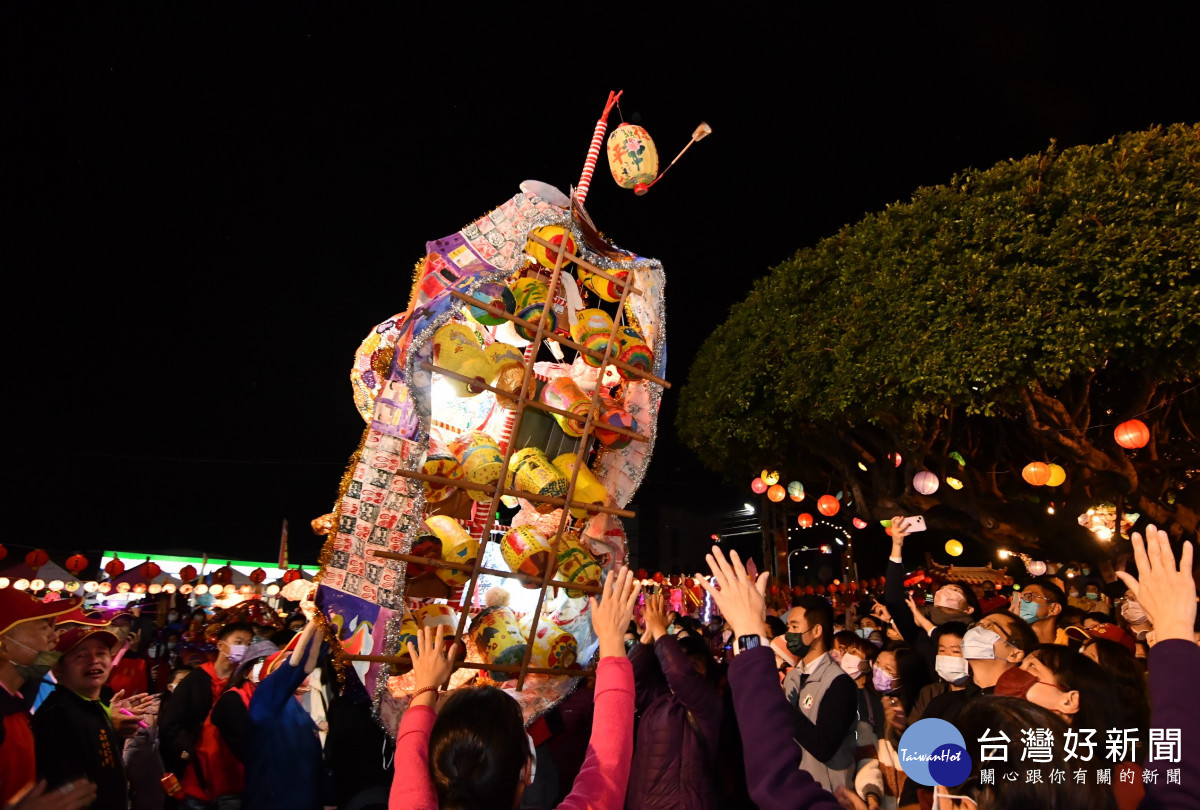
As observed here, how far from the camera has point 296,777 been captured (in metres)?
3.54

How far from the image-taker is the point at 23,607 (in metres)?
3.14

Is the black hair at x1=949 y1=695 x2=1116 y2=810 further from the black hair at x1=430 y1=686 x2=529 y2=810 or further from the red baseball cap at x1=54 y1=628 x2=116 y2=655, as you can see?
the red baseball cap at x1=54 y1=628 x2=116 y2=655

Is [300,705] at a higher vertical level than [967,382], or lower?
lower

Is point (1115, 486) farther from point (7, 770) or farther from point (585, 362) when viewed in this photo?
point (7, 770)

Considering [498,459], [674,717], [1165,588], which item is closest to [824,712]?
[674,717]

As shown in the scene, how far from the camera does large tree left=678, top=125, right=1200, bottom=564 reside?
876 cm

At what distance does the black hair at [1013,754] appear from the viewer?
1.63 metres

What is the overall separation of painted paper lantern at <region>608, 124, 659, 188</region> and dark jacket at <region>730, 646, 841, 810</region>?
13.6ft

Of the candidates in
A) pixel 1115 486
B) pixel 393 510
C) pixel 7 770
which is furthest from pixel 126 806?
pixel 1115 486

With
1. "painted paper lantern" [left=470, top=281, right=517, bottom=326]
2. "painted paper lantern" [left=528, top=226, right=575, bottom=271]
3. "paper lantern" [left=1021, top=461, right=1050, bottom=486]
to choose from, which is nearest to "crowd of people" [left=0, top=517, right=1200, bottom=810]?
"painted paper lantern" [left=470, top=281, right=517, bottom=326]

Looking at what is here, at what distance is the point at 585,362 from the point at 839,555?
23.6 metres

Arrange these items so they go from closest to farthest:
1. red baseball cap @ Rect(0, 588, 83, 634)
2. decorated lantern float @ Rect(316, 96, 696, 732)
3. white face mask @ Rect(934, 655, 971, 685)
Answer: red baseball cap @ Rect(0, 588, 83, 634) → decorated lantern float @ Rect(316, 96, 696, 732) → white face mask @ Rect(934, 655, 971, 685)

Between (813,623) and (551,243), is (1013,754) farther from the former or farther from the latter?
(551,243)

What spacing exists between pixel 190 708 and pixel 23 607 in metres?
1.40
